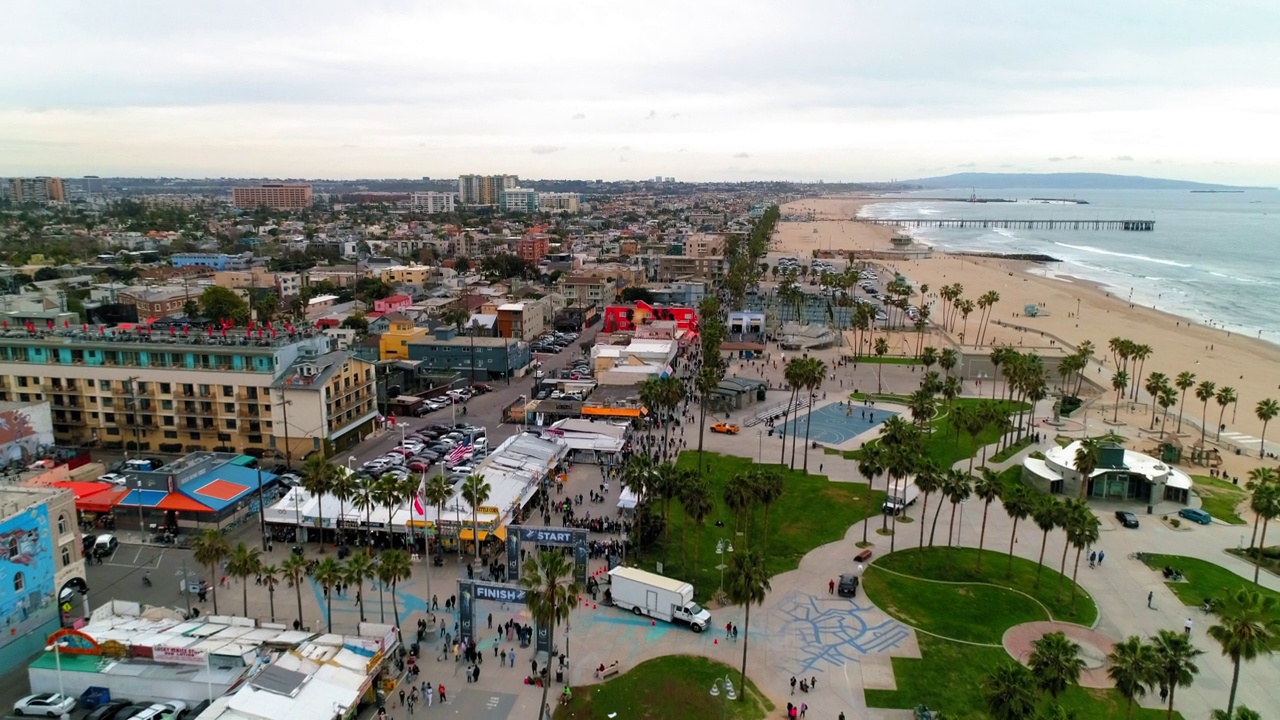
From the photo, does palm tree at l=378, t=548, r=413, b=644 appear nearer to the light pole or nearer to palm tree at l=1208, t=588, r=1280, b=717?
the light pole

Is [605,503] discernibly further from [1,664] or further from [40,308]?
[40,308]

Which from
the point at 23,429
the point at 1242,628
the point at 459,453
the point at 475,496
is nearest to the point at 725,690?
the point at 475,496

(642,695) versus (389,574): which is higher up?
(389,574)

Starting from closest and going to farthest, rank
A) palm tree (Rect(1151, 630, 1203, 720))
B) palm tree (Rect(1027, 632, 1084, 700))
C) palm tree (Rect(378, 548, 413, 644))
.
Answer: palm tree (Rect(1151, 630, 1203, 720)) < palm tree (Rect(1027, 632, 1084, 700)) < palm tree (Rect(378, 548, 413, 644))

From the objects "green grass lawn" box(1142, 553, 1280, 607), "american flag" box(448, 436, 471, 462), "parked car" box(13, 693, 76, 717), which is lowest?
"green grass lawn" box(1142, 553, 1280, 607)

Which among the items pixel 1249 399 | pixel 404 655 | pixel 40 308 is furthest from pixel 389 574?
pixel 1249 399

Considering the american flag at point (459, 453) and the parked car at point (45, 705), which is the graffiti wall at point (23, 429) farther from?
the parked car at point (45, 705)

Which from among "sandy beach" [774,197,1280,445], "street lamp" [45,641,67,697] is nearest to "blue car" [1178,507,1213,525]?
"sandy beach" [774,197,1280,445]

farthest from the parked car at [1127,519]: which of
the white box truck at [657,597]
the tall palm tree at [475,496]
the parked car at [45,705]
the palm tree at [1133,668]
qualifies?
the parked car at [45,705]
